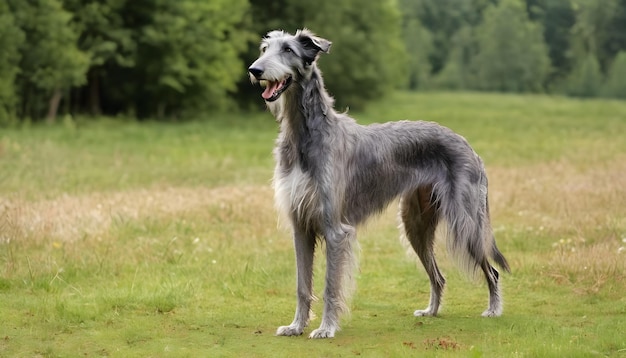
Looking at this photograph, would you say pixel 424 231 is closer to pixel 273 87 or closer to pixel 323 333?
pixel 323 333

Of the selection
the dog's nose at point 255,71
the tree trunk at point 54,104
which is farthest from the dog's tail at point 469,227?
the tree trunk at point 54,104

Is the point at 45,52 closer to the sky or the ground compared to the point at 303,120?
closer to the ground

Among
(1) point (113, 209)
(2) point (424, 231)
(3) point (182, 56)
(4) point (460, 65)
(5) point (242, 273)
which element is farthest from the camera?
(4) point (460, 65)

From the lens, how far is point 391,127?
851 cm

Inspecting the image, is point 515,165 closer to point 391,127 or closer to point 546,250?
point 546,250

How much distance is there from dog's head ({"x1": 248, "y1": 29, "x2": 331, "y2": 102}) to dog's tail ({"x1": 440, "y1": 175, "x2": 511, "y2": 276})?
1.95 m

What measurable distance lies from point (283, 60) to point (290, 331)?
238cm

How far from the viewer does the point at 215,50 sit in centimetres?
4059

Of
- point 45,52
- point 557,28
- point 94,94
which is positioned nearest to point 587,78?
point 557,28

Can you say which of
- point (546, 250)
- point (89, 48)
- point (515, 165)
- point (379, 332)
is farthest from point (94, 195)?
point (89, 48)

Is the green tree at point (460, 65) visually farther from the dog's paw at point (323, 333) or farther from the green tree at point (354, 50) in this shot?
the dog's paw at point (323, 333)

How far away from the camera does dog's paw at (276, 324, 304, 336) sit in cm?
786

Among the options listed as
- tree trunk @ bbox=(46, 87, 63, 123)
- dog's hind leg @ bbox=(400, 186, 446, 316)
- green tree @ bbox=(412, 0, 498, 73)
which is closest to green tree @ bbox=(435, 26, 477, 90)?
green tree @ bbox=(412, 0, 498, 73)

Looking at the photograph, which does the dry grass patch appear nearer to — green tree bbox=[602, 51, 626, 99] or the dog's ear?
the dog's ear
